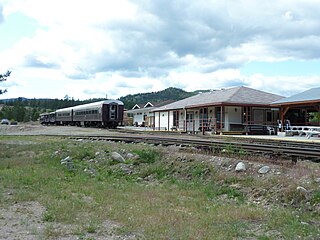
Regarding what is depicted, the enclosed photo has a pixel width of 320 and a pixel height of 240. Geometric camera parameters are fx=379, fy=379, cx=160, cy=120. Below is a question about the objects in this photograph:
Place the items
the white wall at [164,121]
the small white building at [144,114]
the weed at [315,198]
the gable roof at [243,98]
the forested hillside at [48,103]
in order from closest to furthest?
the weed at [315,198]
the gable roof at [243,98]
the white wall at [164,121]
the small white building at [144,114]
the forested hillside at [48,103]

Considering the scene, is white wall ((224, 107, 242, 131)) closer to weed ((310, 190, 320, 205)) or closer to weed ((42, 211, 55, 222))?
weed ((310, 190, 320, 205))

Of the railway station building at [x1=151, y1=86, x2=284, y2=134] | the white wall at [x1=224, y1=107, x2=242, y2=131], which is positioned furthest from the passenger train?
the white wall at [x1=224, y1=107, x2=242, y2=131]

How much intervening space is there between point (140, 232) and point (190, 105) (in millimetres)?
34166

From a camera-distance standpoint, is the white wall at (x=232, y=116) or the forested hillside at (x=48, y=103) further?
the forested hillside at (x=48, y=103)

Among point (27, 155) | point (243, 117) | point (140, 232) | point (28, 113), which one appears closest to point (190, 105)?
point (243, 117)

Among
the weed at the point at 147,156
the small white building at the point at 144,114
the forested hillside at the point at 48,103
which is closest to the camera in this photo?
the weed at the point at 147,156

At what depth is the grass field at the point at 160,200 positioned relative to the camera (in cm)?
615

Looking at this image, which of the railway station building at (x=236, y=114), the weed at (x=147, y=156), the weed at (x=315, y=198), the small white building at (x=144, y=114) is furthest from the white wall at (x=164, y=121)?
the weed at (x=315, y=198)

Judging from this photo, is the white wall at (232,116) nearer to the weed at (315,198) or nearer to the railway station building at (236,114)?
the railway station building at (236,114)

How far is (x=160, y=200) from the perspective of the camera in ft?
27.9

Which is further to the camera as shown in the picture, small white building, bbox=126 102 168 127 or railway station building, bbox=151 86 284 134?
small white building, bbox=126 102 168 127

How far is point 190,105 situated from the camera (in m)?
39.8

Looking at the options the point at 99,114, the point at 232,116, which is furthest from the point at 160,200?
the point at 99,114

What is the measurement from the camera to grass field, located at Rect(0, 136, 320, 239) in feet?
20.2
